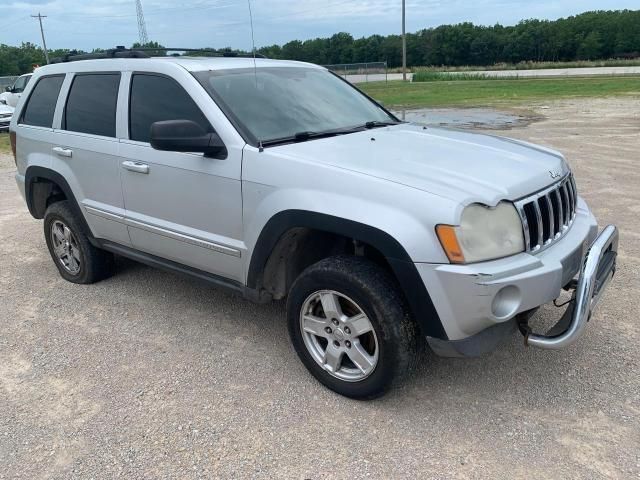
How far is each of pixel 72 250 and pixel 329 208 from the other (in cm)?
304

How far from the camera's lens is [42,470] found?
9.04ft

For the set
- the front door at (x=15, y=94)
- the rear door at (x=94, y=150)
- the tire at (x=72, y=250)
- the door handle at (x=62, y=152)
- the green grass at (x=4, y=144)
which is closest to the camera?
the rear door at (x=94, y=150)

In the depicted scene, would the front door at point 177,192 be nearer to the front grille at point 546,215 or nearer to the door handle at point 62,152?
the door handle at point 62,152

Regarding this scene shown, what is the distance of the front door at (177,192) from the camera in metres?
3.47

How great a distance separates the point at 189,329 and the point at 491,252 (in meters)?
2.32

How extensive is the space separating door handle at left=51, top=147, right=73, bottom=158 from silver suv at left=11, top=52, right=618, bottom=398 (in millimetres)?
42

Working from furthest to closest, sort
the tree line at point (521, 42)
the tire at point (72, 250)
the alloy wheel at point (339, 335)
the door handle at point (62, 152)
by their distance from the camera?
the tree line at point (521, 42), the tire at point (72, 250), the door handle at point (62, 152), the alloy wheel at point (339, 335)

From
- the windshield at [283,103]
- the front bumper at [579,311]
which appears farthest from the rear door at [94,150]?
the front bumper at [579,311]

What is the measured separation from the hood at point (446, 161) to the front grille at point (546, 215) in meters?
0.06

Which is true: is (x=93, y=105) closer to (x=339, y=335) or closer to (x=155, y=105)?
(x=155, y=105)

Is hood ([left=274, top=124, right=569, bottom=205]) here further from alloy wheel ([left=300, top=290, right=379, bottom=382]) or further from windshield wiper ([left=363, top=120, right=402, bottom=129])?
alloy wheel ([left=300, top=290, right=379, bottom=382])

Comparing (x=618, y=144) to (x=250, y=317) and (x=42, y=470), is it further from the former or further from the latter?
(x=42, y=470)

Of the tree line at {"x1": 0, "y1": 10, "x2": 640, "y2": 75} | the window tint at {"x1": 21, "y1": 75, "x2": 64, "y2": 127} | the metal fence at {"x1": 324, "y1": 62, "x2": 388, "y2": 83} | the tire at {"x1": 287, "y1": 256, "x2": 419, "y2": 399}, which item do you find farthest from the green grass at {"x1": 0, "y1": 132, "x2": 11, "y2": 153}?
the tree line at {"x1": 0, "y1": 10, "x2": 640, "y2": 75}

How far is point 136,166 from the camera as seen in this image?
12.9 ft
